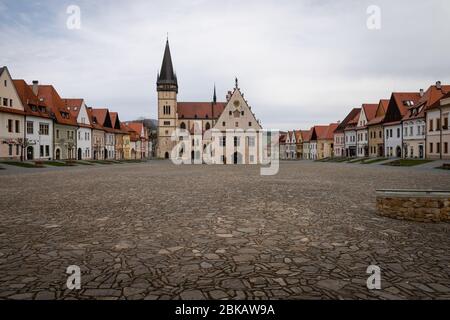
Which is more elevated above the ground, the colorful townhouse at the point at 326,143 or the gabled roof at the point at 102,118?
the gabled roof at the point at 102,118

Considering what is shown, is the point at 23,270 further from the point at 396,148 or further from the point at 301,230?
the point at 396,148

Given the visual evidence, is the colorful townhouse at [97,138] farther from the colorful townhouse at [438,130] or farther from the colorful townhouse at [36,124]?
the colorful townhouse at [438,130]

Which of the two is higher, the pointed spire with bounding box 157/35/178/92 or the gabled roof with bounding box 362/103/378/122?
the pointed spire with bounding box 157/35/178/92

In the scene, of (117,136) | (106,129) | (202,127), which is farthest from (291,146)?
(106,129)

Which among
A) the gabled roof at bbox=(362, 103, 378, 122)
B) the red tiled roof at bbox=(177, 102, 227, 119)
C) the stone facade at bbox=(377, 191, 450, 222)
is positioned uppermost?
the red tiled roof at bbox=(177, 102, 227, 119)

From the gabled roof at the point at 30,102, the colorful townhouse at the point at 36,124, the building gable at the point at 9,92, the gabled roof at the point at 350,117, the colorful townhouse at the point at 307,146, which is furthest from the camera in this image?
the colorful townhouse at the point at 307,146

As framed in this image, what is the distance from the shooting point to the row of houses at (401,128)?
45.2 meters

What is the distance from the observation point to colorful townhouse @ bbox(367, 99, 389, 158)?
2559 inches

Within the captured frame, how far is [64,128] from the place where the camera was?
Result: 5725cm

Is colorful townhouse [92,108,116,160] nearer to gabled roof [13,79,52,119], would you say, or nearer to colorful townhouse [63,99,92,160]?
colorful townhouse [63,99,92,160]

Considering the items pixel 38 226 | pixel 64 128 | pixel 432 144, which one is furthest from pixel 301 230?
pixel 64 128

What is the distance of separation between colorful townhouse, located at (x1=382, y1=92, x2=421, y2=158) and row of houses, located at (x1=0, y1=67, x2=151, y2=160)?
54.1 m

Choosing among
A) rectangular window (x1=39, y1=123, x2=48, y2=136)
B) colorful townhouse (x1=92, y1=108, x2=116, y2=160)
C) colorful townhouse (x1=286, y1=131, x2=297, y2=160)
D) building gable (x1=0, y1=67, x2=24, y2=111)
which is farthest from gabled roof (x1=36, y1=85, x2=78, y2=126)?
colorful townhouse (x1=286, y1=131, x2=297, y2=160)

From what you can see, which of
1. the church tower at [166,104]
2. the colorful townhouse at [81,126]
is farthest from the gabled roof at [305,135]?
the colorful townhouse at [81,126]
